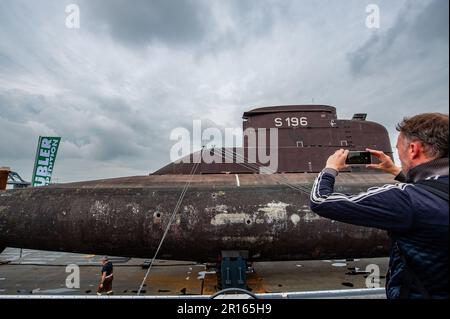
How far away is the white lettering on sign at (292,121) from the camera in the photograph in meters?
12.0

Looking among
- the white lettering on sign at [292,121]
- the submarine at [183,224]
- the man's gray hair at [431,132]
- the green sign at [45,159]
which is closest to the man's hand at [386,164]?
the man's gray hair at [431,132]

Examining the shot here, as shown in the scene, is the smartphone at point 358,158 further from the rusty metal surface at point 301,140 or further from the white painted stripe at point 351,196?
the rusty metal surface at point 301,140

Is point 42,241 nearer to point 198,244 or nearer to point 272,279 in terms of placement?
point 198,244

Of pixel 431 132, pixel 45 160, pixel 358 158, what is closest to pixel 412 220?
pixel 431 132

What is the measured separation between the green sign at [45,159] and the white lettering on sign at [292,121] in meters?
18.3

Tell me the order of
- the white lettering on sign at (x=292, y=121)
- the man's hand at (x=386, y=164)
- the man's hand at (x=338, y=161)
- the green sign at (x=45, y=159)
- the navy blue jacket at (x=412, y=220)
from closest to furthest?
1. the navy blue jacket at (x=412, y=220)
2. the man's hand at (x=338, y=161)
3. the man's hand at (x=386, y=164)
4. the white lettering on sign at (x=292, y=121)
5. the green sign at (x=45, y=159)

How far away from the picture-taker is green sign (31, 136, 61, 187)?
22.0m

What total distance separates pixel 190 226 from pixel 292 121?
667 cm

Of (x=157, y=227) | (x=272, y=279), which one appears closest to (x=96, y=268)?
(x=157, y=227)

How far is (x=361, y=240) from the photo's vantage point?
750cm

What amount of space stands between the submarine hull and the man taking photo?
5.72 m

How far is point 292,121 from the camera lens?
1204 cm

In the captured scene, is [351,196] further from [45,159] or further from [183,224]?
[45,159]
